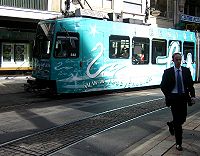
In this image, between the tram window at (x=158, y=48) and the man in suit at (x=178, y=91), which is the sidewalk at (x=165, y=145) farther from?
the tram window at (x=158, y=48)

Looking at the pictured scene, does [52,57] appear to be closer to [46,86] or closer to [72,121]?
[46,86]

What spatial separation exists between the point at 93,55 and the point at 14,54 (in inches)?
452

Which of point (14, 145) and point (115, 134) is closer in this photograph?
point (14, 145)

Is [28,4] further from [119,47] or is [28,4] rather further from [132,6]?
[132,6]

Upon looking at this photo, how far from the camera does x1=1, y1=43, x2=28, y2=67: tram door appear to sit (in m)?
24.4

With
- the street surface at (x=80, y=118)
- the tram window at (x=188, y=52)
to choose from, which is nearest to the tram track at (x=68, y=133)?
the street surface at (x=80, y=118)

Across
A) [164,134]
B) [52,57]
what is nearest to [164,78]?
[164,134]

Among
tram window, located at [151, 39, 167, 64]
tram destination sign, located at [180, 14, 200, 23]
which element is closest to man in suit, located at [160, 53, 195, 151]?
tram window, located at [151, 39, 167, 64]

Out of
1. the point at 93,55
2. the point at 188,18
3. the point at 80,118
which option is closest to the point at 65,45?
the point at 93,55

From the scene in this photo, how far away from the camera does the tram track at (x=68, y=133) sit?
22.0 ft

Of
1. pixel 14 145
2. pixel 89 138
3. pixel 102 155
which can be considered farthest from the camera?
pixel 89 138

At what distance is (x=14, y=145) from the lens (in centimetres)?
699

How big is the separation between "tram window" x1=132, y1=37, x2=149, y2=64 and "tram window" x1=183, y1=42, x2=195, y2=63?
378 cm

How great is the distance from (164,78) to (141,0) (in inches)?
1027
